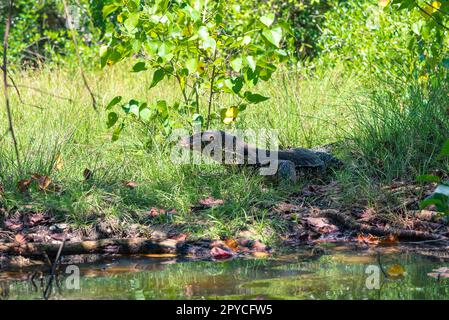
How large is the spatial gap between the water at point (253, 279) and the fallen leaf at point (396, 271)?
0.09 feet

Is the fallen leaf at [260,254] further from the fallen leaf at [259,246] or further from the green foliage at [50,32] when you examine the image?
the green foliage at [50,32]

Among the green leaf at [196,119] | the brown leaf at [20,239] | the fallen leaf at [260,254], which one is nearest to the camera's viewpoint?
the fallen leaf at [260,254]

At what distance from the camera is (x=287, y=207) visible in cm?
583

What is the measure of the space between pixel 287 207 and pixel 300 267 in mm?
1401

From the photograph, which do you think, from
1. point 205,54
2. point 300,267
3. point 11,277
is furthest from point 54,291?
point 205,54

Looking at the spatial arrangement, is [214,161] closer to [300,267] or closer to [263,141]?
[263,141]

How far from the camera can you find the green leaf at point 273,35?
5.58 metres

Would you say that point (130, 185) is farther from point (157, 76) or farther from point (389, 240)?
point (389, 240)

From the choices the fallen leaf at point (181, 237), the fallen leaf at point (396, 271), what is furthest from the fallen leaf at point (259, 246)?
the fallen leaf at point (396, 271)

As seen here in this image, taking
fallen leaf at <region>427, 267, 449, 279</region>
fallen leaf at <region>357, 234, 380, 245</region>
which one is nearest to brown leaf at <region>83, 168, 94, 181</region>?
fallen leaf at <region>357, 234, 380, 245</region>

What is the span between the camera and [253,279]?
4148 mm

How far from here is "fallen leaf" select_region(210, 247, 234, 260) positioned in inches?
191

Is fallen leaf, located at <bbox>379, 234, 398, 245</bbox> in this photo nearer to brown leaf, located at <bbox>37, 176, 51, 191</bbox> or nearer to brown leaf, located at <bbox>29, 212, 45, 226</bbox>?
brown leaf, located at <bbox>29, 212, 45, 226</bbox>
